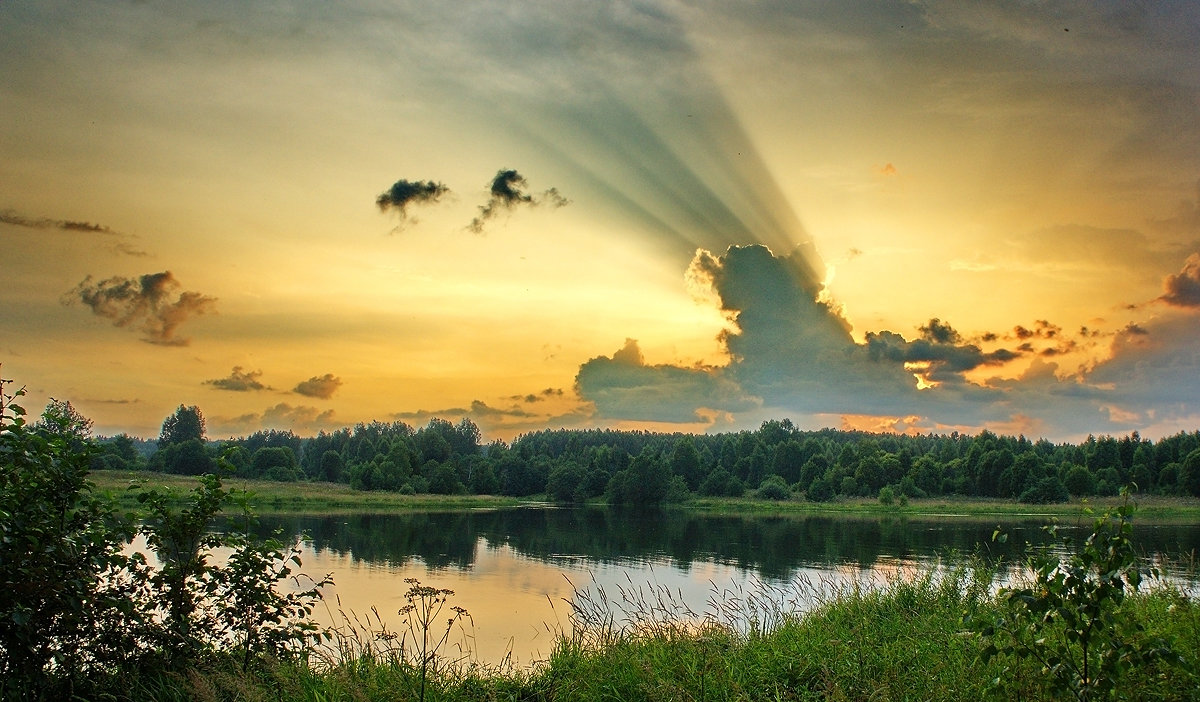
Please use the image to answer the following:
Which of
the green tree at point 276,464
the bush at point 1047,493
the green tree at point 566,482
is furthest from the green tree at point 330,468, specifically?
the bush at point 1047,493

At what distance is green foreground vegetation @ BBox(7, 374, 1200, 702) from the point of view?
6.23 meters

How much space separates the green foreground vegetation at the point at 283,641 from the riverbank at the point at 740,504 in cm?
6477

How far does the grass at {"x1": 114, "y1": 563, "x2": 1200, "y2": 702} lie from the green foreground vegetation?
0.11 feet

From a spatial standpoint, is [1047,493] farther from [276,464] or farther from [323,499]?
[276,464]

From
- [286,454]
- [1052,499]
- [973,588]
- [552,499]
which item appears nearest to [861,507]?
[1052,499]

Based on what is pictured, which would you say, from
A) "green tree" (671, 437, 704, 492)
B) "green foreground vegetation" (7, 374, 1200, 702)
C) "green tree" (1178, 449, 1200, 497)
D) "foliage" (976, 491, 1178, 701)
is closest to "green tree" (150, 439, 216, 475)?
"green tree" (671, 437, 704, 492)

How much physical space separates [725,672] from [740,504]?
105 meters

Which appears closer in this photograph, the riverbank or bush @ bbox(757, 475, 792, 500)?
the riverbank

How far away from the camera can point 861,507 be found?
10275 cm

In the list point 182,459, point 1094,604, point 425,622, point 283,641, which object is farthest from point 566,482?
point 1094,604

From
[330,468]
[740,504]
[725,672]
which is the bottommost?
[740,504]

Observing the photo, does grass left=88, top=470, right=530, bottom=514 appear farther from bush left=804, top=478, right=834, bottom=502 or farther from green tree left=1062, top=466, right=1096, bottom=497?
green tree left=1062, top=466, right=1096, bottom=497

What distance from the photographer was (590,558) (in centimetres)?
4328

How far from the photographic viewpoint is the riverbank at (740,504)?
254ft
